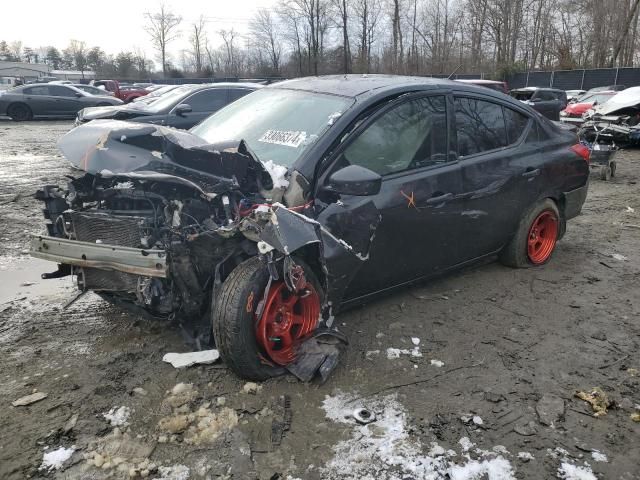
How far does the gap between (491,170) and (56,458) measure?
343 cm

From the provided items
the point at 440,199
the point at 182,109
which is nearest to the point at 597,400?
the point at 440,199

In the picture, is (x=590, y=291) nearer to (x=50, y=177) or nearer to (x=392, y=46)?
(x=50, y=177)

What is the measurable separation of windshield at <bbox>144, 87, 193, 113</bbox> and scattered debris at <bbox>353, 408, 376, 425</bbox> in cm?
820

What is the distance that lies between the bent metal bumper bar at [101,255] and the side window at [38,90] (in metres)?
20.2

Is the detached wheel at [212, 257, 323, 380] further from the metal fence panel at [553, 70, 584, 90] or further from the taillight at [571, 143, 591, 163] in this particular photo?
the metal fence panel at [553, 70, 584, 90]

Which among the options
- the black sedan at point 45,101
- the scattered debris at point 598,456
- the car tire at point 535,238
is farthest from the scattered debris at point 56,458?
the black sedan at point 45,101

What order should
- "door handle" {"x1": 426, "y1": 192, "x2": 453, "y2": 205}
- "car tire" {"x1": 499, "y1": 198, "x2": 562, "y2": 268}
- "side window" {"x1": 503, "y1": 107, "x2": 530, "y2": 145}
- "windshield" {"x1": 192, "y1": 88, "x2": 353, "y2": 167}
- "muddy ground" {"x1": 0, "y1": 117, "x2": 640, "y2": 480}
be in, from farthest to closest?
"car tire" {"x1": 499, "y1": 198, "x2": 562, "y2": 268} → "side window" {"x1": 503, "y1": 107, "x2": 530, "y2": 145} → "door handle" {"x1": 426, "y1": 192, "x2": 453, "y2": 205} → "windshield" {"x1": 192, "y1": 88, "x2": 353, "y2": 167} → "muddy ground" {"x1": 0, "y1": 117, "x2": 640, "y2": 480}

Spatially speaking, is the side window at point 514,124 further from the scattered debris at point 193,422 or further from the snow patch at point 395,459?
the scattered debris at point 193,422

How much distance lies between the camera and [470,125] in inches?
159

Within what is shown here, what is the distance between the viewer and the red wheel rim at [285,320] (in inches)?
115

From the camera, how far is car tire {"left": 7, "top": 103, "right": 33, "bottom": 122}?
20047mm

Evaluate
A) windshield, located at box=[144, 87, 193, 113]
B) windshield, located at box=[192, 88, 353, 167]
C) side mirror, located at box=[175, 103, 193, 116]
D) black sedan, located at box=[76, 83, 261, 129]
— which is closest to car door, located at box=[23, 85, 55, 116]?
black sedan, located at box=[76, 83, 261, 129]

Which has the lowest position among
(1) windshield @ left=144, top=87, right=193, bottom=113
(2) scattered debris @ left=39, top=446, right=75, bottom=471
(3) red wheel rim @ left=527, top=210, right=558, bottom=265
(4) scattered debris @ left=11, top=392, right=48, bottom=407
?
(2) scattered debris @ left=39, top=446, right=75, bottom=471

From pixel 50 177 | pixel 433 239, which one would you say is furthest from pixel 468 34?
pixel 433 239
